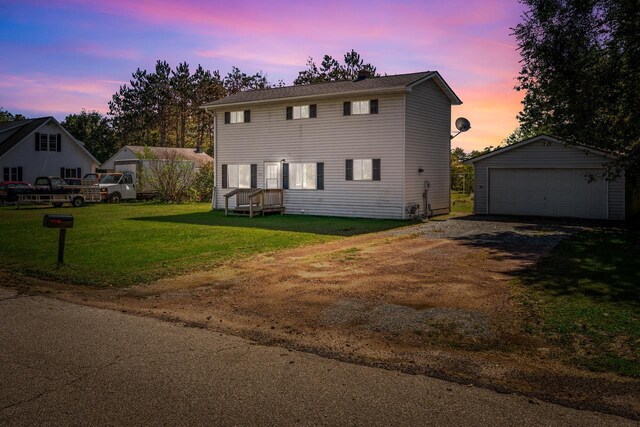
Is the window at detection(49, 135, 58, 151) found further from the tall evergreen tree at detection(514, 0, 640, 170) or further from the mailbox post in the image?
the tall evergreen tree at detection(514, 0, 640, 170)

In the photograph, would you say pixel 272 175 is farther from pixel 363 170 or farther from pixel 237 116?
pixel 363 170

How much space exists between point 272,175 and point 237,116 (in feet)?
13.9

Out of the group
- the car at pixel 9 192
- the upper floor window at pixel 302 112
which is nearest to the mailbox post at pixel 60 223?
the upper floor window at pixel 302 112

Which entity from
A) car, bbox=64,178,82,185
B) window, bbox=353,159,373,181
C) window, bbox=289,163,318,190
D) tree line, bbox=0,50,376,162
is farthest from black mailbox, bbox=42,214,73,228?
tree line, bbox=0,50,376,162

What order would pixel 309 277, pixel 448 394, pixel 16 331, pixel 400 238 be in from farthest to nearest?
pixel 400 238, pixel 309 277, pixel 16 331, pixel 448 394

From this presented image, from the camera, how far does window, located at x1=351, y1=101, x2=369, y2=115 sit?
2353 centimetres

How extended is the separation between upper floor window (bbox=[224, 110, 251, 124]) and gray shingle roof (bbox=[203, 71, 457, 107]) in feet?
2.12

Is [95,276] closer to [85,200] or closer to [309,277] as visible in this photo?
[309,277]

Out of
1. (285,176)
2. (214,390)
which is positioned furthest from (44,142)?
(214,390)

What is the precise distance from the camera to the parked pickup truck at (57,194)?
3086cm

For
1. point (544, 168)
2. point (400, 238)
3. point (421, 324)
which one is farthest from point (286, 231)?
point (544, 168)

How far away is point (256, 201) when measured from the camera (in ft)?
82.7

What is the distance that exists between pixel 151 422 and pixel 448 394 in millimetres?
2533

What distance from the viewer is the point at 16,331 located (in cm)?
639
